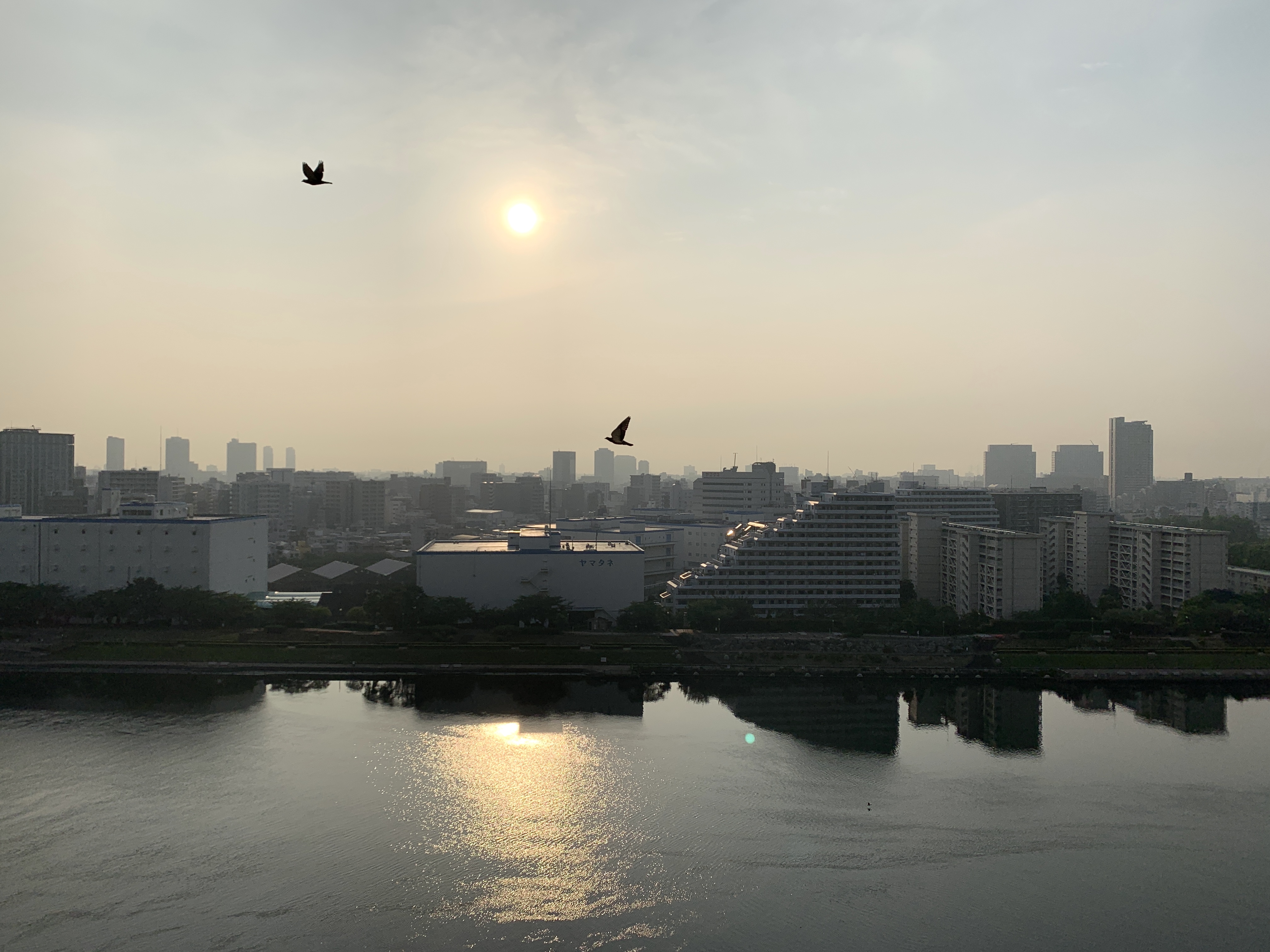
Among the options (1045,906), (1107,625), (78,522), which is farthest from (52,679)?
(1107,625)

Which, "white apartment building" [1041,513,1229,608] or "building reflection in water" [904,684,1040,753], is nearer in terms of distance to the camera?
"building reflection in water" [904,684,1040,753]

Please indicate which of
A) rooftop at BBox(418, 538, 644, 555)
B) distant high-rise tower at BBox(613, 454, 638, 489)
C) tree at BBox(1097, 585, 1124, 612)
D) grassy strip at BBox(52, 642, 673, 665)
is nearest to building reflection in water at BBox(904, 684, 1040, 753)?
grassy strip at BBox(52, 642, 673, 665)

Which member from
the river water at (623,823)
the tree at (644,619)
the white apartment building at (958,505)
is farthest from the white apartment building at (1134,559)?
the tree at (644,619)

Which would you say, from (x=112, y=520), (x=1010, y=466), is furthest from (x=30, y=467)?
(x=1010, y=466)

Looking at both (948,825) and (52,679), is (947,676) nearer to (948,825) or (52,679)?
(948,825)

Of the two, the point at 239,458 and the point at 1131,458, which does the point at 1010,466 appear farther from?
the point at 239,458

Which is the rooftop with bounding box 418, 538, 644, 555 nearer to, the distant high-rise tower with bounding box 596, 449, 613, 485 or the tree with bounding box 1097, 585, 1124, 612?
the tree with bounding box 1097, 585, 1124, 612

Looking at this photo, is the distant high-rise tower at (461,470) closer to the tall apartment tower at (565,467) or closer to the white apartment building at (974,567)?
the tall apartment tower at (565,467)
